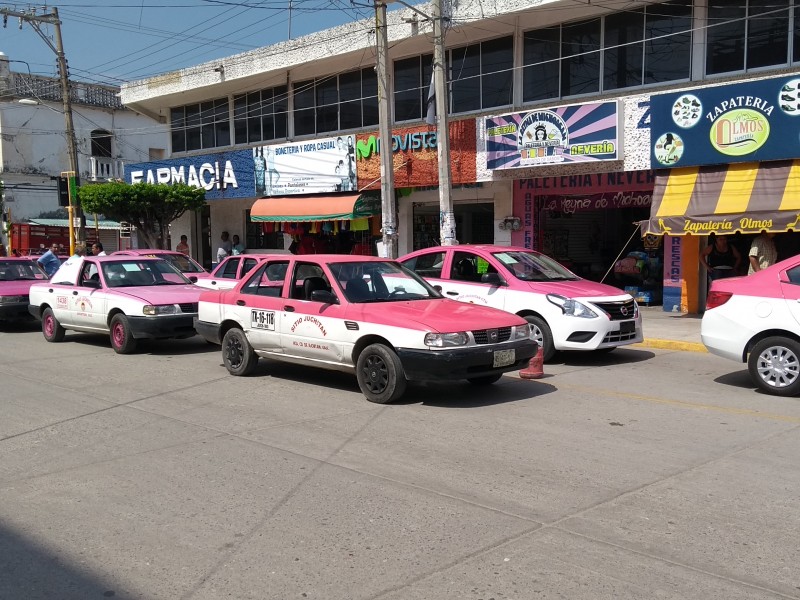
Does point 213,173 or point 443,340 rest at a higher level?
point 213,173

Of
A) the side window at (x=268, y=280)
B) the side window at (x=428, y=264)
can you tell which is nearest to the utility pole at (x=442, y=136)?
the side window at (x=428, y=264)

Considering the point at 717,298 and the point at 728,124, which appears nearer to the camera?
the point at 717,298

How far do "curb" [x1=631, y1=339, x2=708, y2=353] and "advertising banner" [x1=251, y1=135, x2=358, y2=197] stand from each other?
10568 mm

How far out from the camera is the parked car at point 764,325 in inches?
335

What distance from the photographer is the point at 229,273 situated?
15.0 metres

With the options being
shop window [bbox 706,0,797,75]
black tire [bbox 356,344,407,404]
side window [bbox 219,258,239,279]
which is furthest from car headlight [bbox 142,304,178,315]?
shop window [bbox 706,0,797,75]

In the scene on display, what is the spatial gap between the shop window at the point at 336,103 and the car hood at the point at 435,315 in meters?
13.9

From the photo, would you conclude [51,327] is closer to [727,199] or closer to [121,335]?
[121,335]

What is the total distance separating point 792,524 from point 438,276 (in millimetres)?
7935

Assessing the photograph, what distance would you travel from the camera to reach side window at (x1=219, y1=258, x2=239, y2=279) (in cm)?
1488

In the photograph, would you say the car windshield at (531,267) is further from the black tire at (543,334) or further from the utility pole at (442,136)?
the utility pole at (442,136)

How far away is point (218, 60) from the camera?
24547 mm

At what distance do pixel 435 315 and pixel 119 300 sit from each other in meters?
6.37

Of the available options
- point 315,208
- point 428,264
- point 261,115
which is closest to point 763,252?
point 428,264
